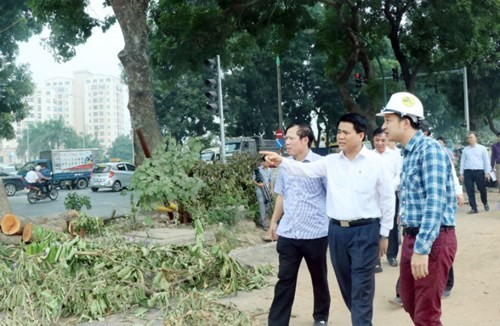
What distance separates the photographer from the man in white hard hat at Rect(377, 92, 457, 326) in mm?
3193

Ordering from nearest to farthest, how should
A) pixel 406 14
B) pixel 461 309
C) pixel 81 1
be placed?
pixel 461 309, pixel 81 1, pixel 406 14

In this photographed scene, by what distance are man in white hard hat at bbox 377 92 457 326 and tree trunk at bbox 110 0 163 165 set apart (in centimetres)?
851

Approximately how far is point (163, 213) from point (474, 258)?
17.8ft

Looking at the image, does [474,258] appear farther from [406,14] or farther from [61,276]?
[406,14]

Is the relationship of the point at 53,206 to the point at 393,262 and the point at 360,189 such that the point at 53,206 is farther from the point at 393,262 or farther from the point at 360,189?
the point at 360,189

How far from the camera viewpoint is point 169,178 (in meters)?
9.37

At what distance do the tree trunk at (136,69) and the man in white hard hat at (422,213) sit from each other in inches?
335

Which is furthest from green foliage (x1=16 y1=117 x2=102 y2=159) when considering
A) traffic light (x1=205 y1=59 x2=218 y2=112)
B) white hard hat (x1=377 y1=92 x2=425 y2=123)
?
white hard hat (x1=377 y1=92 x2=425 y2=123)

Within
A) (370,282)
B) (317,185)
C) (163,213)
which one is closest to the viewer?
(370,282)

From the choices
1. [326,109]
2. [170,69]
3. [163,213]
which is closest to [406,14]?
[170,69]

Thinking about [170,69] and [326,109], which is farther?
[326,109]

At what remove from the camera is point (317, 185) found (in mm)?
4559

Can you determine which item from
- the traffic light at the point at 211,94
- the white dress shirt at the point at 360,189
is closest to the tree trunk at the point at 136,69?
the traffic light at the point at 211,94

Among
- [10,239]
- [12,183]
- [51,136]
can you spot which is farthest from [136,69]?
[51,136]
